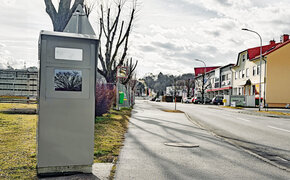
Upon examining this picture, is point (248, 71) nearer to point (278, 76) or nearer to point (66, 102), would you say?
point (278, 76)

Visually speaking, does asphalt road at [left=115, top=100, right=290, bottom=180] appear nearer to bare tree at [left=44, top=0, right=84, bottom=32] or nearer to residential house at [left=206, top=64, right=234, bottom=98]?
bare tree at [left=44, top=0, right=84, bottom=32]

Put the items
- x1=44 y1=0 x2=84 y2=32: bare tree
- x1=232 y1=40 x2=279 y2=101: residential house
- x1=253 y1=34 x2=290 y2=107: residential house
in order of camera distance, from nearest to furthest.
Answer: x1=44 y1=0 x2=84 y2=32: bare tree
x1=253 y1=34 x2=290 y2=107: residential house
x1=232 y1=40 x2=279 y2=101: residential house

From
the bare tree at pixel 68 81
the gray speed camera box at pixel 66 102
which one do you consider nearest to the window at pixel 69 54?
the gray speed camera box at pixel 66 102

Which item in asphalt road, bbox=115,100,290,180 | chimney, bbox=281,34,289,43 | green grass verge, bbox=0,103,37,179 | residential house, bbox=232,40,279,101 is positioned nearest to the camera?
green grass verge, bbox=0,103,37,179

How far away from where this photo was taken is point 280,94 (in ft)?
152

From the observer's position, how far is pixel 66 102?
16.2ft

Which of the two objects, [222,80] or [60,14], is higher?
[222,80]

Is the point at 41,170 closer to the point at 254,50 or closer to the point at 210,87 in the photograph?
the point at 254,50

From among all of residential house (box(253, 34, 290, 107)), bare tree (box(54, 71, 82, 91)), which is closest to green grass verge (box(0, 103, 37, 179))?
bare tree (box(54, 71, 82, 91))

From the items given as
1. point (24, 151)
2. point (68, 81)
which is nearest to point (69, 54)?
point (68, 81)

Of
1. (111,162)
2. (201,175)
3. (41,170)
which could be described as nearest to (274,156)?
(201,175)

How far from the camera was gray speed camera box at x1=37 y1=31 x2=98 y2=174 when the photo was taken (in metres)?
4.82

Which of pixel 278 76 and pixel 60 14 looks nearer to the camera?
pixel 60 14

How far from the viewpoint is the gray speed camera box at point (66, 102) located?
4.82 m
